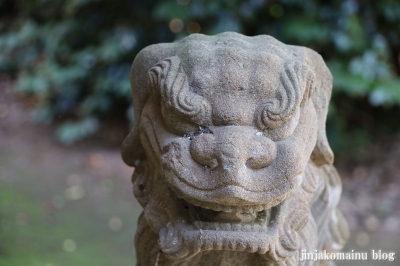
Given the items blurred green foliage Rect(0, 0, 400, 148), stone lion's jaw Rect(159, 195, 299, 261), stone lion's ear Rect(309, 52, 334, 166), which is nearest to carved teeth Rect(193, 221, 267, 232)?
stone lion's jaw Rect(159, 195, 299, 261)

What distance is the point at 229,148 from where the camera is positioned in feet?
3.12

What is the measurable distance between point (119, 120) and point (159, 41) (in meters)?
0.90

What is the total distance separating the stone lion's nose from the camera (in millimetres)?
949

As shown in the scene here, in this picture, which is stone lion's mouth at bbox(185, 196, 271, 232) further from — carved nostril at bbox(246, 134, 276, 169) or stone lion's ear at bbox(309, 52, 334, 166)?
stone lion's ear at bbox(309, 52, 334, 166)

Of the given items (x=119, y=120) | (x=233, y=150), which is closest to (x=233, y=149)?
(x=233, y=150)

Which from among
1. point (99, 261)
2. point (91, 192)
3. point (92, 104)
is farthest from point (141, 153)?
point (92, 104)

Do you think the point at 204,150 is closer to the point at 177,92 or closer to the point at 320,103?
the point at 177,92

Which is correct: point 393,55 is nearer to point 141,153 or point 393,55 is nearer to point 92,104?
point 92,104

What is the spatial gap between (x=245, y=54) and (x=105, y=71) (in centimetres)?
306

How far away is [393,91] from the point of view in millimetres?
3072

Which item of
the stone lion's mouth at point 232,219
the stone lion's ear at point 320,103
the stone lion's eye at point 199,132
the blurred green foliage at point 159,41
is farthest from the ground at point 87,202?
the stone lion's eye at point 199,132

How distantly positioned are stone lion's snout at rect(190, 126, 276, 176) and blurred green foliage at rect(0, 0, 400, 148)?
7.31 ft

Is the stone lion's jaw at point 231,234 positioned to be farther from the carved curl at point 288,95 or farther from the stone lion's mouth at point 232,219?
the carved curl at point 288,95

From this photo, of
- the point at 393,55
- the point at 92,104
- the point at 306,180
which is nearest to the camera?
the point at 306,180
